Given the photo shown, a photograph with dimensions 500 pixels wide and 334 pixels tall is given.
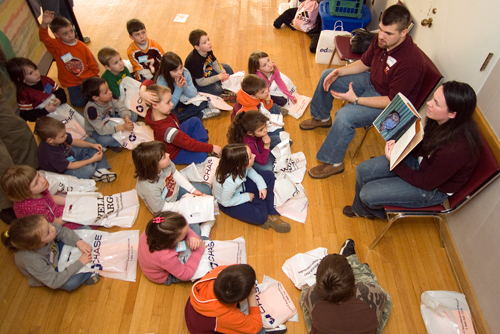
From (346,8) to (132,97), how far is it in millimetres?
2980

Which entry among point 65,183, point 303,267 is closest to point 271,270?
point 303,267

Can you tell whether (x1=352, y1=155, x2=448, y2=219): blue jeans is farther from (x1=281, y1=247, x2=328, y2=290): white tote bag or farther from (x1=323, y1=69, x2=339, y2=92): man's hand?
(x1=323, y1=69, x2=339, y2=92): man's hand

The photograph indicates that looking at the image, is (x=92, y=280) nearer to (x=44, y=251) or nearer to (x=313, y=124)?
(x=44, y=251)

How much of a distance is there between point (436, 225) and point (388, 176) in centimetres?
67

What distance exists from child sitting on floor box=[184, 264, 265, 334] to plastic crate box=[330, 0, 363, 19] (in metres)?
3.70

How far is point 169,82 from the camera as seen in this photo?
3271 millimetres

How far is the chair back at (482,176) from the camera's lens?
1949mm

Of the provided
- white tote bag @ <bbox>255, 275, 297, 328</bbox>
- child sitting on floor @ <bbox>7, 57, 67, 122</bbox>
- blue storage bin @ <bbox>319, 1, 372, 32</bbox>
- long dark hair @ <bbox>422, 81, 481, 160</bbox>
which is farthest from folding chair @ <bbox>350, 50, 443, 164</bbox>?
child sitting on floor @ <bbox>7, 57, 67, 122</bbox>

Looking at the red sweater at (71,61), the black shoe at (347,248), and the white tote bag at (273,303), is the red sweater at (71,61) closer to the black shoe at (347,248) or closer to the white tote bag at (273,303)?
the white tote bag at (273,303)

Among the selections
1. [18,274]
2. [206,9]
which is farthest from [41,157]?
[206,9]

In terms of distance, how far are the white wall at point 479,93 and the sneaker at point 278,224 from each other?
1.32 m

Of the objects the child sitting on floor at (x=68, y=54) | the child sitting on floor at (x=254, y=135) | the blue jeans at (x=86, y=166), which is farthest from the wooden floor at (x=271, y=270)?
the child sitting on floor at (x=68, y=54)

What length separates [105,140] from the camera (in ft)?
10.7

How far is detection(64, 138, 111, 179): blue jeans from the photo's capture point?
2945mm
